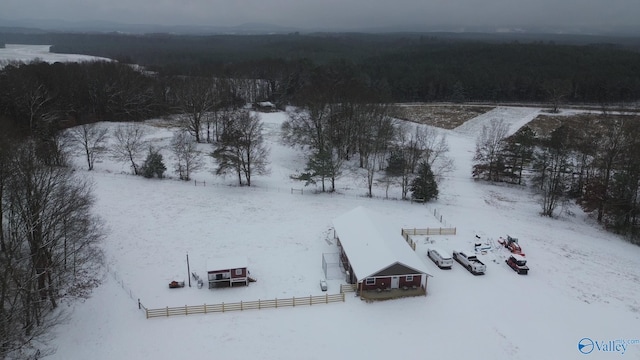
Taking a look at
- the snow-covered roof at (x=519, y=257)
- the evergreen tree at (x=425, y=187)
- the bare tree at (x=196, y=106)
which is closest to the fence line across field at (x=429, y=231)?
the snow-covered roof at (x=519, y=257)

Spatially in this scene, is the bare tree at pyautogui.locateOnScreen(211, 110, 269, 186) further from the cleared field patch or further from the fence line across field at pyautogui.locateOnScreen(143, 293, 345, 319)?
the cleared field patch

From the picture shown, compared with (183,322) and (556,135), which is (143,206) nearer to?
(183,322)

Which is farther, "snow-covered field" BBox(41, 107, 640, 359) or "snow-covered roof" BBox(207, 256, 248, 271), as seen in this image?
"snow-covered roof" BBox(207, 256, 248, 271)

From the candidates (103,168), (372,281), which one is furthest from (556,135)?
(103,168)

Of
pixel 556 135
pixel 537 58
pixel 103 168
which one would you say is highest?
pixel 537 58

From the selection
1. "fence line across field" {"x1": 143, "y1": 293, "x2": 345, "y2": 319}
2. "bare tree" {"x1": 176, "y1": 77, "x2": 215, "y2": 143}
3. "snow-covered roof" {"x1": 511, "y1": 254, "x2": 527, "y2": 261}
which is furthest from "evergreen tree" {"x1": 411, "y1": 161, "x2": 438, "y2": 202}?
"bare tree" {"x1": 176, "y1": 77, "x2": 215, "y2": 143}

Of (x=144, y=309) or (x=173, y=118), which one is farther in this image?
(x=173, y=118)
